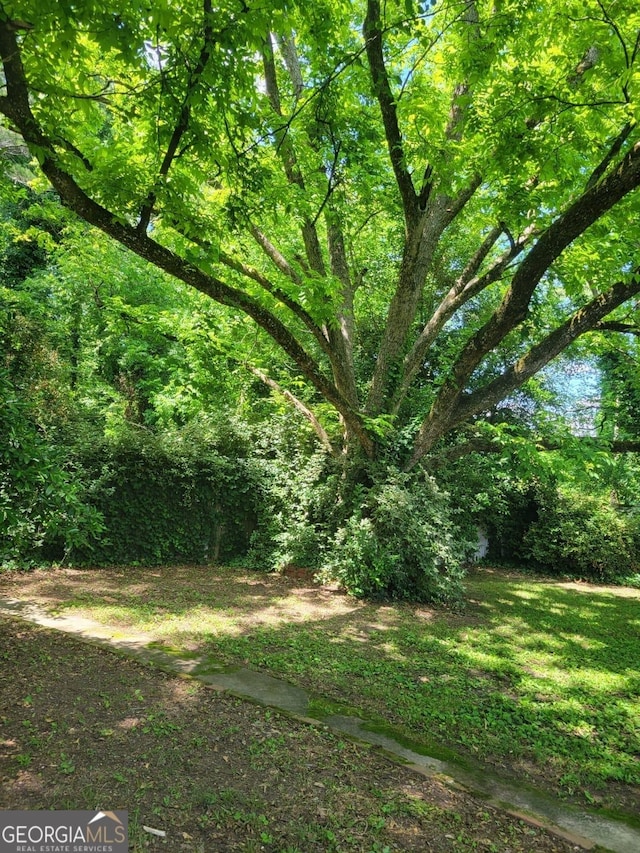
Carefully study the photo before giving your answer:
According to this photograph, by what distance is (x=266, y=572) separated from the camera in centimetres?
927

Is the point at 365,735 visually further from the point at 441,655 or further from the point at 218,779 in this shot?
the point at 441,655

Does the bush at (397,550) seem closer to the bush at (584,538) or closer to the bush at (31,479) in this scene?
the bush at (31,479)

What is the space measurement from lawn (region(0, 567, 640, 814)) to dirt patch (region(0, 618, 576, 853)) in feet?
2.15

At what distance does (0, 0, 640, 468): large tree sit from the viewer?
4.17 metres

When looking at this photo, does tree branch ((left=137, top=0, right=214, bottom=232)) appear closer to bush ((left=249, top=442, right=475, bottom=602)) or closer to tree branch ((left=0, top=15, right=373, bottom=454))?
tree branch ((left=0, top=15, right=373, bottom=454))

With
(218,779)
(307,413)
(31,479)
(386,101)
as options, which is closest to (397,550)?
(307,413)

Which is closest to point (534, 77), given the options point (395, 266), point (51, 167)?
point (51, 167)

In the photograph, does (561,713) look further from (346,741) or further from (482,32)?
(482,32)

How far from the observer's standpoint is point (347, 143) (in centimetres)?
652

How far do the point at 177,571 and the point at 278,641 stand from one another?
13.0 ft

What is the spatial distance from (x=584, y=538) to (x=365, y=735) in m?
10.7

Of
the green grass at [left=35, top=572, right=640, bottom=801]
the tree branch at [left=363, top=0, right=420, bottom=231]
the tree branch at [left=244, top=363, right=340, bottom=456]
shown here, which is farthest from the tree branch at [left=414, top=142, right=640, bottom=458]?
the green grass at [left=35, top=572, right=640, bottom=801]

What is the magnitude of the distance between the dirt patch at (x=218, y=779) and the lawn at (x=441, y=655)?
2.15ft

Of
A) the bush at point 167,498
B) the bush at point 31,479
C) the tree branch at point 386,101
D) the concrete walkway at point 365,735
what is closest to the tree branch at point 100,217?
the bush at point 31,479
